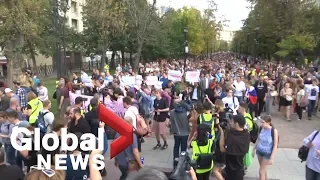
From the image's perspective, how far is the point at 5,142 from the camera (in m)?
6.73

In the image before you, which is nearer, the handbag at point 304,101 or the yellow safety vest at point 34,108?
the yellow safety vest at point 34,108

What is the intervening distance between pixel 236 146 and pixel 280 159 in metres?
3.72

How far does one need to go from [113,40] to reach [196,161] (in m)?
32.0

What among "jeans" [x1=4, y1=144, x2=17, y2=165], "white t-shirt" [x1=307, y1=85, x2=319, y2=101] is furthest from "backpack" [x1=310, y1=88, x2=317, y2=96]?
"jeans" [x1=4, y1=144, x2=17, y2=165]

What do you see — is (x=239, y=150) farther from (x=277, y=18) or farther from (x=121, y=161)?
(x=277, y=18)

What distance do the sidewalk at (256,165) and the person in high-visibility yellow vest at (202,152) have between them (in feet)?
6.41

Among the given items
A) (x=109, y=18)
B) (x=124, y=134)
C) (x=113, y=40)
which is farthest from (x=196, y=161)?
(x=113, y=40)

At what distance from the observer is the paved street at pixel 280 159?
7.47m

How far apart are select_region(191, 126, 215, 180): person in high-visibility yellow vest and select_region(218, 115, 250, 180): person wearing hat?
236 mm

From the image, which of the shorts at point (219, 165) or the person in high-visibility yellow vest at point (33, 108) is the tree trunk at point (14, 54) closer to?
the person in high-visibility yellow vest at point (33, 108)

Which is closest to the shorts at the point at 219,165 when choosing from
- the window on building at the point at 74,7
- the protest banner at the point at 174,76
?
the protest banner at the point at 174,76

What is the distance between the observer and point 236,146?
545 cm

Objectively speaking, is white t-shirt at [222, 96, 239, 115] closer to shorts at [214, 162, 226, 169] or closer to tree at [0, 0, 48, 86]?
shorts at [214, 162, 226, 169]

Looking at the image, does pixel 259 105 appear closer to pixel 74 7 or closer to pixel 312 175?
pixel 312 175
